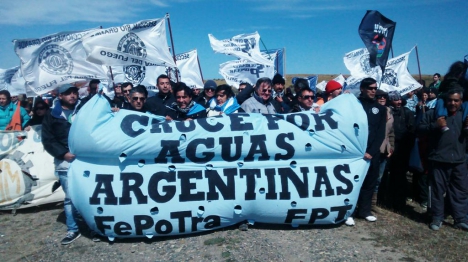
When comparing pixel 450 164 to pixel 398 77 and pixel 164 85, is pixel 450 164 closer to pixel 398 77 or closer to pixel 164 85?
pixel 164 85

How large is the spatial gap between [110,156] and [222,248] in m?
1.80

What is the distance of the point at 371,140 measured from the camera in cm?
517

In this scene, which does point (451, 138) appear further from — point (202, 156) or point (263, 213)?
point (202, 156)

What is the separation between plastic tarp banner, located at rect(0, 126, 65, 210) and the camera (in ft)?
19.5

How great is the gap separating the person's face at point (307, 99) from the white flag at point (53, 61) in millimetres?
3804

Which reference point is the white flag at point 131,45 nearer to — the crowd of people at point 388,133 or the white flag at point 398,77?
the crowd of people at point 388,133

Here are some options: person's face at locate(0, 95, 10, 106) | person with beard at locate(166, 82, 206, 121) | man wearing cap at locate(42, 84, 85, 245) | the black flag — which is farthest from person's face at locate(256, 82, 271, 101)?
person's face at locate(0, 95, 10, 106)

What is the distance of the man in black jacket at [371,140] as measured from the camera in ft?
17.0

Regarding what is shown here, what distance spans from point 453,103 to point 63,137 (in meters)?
5.30

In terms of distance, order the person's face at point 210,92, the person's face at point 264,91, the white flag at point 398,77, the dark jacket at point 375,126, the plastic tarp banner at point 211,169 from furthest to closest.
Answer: the white flag at point 398,77, the person's face at point 210,92, the person's face at point 264,91, the dark jacket at point 375,126, the plastic tarp banner at point 211,169

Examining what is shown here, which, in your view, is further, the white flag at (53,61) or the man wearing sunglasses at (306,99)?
the white flag at (53,61)

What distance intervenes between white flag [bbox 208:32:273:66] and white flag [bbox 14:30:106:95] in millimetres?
4231

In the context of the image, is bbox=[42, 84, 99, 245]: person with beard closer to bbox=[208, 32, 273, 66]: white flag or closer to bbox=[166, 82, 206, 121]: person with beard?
bbox=[166, 82, 206, 121]: person with beard

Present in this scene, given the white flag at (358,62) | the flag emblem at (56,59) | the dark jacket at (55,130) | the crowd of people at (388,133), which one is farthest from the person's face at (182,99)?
the white flag at (358,62)
